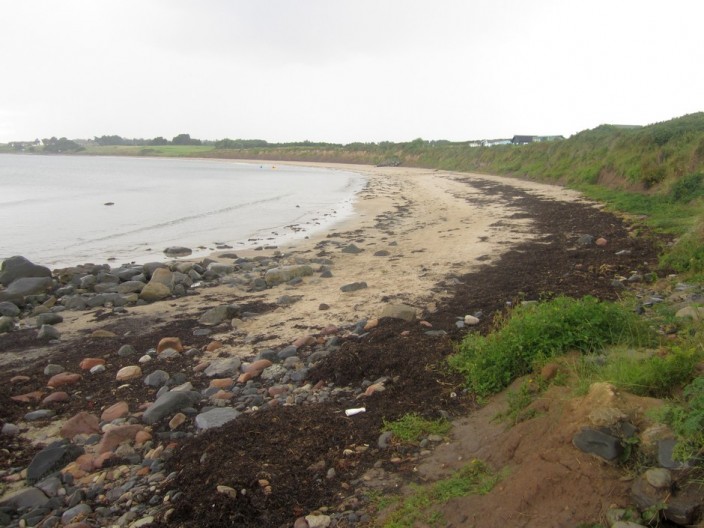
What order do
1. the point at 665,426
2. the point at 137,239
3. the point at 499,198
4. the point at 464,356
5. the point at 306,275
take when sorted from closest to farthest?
the point at 665,426, the point at 464,356, the point at 306,275, the point at 137,239, the point at 499,198

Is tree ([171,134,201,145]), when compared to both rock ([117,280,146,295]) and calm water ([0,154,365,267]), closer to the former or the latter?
calm water ([0,154,365,267])

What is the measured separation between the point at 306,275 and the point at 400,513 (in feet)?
29.0

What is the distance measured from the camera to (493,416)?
14.9 feet

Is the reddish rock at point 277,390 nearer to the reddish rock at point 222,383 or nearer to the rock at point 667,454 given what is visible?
the reddish rock at point 222,383

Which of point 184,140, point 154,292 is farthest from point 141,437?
point 184,140

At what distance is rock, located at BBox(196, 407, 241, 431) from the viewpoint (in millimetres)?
5312

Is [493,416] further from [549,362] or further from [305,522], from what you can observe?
[305,522]

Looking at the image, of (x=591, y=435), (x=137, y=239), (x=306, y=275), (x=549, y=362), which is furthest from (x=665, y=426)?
(x=137, y=239)

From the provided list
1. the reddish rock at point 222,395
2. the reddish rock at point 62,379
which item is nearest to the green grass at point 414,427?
the reddish rock at point 222,395

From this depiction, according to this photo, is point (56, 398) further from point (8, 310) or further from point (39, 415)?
point (8, 310)

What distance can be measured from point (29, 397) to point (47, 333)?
2725 mm

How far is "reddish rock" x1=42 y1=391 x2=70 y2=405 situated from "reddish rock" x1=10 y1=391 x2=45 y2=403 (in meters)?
0.16

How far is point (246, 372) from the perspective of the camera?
661 centimetres

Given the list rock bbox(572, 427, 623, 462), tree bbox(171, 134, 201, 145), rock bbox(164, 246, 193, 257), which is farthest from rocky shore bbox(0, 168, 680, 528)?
tree bbox(171, 134, 201, 145)
